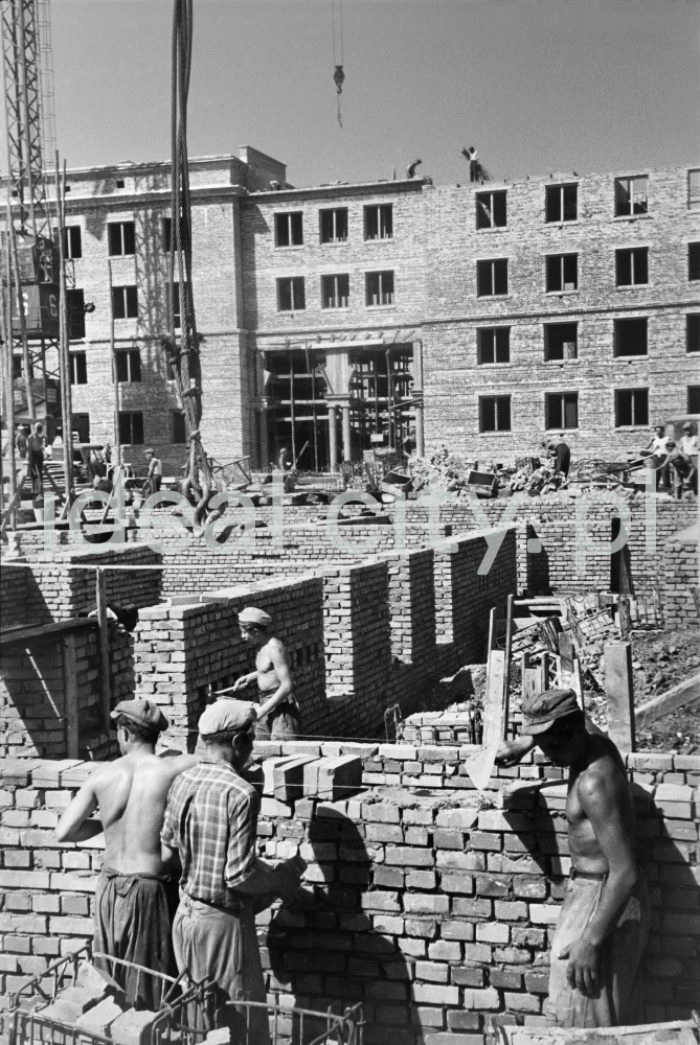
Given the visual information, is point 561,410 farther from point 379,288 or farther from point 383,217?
point 383,217

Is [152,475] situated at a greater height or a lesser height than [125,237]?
lesser

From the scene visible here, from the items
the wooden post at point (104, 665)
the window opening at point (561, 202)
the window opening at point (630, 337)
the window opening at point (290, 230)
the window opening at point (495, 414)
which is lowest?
Answer: the wooden post at point (104, 665)

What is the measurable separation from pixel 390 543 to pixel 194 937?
9689 millimetres

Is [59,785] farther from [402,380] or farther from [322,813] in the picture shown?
[402,380]

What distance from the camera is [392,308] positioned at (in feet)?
53.1

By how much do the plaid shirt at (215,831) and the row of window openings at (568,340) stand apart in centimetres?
1020

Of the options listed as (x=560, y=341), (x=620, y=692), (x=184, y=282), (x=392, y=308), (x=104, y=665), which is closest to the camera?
(x=620, y=692)

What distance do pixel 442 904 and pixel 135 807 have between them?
1213mm

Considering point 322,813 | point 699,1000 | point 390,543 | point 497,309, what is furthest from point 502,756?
point 497,309

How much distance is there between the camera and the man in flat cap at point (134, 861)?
385 centimetres

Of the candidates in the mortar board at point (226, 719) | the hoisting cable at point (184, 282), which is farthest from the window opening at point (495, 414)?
the mortar board at point (226, 719)

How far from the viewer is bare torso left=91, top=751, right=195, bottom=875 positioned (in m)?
3.85

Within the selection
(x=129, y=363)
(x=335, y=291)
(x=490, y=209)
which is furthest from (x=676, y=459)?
(x=129, y=363)

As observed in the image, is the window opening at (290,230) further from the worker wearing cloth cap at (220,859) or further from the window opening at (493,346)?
the worker wearing cloth cap at (220,859)
